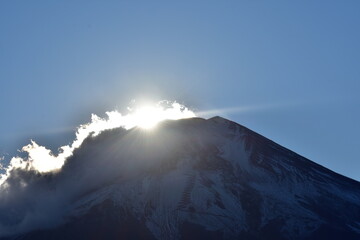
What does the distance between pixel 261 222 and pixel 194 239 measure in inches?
851

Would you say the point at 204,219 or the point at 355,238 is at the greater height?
the point at 204,219

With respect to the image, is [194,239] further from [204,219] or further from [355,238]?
[355,238]

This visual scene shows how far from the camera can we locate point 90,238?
194m

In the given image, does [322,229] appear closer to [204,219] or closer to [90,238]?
[204,219]

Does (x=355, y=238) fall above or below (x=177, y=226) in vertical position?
below

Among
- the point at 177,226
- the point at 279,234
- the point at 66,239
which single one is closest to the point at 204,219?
the point at 177,226

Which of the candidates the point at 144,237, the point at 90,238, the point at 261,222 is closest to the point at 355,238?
the point at 261,222

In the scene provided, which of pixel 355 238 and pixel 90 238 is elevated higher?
pixel 90 238

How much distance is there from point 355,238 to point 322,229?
9.39 metres

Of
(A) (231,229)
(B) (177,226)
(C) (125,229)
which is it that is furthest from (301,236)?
(C) (125,229)

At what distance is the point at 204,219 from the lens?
199250 millimetres

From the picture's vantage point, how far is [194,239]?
621ft

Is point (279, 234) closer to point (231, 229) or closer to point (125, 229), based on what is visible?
point (231, 229)

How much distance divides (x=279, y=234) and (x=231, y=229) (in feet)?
42.0
